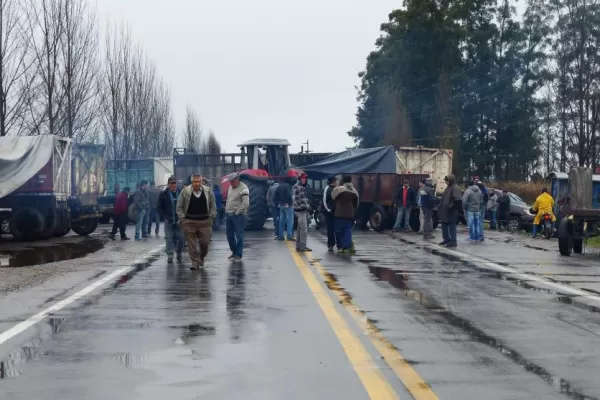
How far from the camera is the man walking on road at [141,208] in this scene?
27328 mm

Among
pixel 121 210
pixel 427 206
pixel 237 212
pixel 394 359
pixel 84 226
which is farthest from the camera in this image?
pixel 84 226

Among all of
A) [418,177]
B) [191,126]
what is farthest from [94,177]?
[191,126]

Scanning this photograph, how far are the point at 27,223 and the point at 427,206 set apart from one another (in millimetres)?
11190

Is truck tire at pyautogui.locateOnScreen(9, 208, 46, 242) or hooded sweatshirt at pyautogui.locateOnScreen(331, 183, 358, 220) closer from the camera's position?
hooded sweatshirt at pyautogui.locateOnScreen(331, 183, 358, 220)

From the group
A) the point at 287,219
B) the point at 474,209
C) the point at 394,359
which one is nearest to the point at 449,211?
the point at 474,209

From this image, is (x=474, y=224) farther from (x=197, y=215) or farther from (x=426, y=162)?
(x=426, y=162)

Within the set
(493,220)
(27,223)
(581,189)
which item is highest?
(581,189)

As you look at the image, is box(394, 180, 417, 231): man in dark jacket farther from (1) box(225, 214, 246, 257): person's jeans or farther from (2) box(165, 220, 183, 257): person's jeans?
(2) box(165, 220, 183, 257): person's jeans

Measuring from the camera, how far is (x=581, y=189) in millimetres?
21797

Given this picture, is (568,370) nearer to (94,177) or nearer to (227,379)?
(227,379)

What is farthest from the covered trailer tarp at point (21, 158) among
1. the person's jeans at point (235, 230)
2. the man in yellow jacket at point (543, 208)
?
the man in yellow jacket at point (543, 208)

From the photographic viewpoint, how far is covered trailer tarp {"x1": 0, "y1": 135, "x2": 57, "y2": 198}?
26.7 metres

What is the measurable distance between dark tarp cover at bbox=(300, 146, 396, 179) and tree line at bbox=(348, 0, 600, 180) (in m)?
30.0

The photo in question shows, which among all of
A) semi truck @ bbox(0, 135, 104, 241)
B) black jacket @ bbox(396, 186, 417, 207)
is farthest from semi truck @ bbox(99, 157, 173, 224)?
black jacket @ bbox(396, 186, 417, 207)
